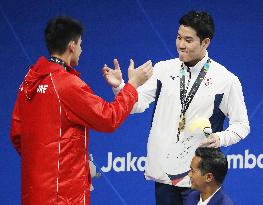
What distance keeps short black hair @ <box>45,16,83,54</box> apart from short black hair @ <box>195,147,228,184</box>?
911mm

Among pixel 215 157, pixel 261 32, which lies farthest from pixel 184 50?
pixel 261 32

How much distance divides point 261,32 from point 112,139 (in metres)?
1.46

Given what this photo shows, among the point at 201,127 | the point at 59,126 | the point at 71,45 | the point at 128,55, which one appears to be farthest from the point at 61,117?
the point at 128,55

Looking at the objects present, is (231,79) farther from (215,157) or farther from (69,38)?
(69,38)

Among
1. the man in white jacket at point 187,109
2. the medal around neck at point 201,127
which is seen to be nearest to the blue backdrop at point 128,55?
the man in white jacket at point 187,109

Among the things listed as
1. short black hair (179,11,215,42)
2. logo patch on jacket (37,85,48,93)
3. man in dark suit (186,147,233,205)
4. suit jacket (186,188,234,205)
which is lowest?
suit jacket (186,188,234,205)

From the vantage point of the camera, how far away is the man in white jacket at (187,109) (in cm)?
367

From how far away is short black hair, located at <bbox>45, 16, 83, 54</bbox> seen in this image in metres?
3.17

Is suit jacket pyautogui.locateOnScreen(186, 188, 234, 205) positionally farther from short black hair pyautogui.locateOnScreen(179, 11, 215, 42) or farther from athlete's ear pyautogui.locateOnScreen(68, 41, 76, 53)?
athlete's ear pyautogui.locateOnScreen(68, 41, 76, 53)

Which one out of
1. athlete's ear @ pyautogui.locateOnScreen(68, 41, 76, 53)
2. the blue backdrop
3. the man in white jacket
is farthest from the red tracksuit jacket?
the blue backdrop

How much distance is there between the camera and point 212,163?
351 centimetres

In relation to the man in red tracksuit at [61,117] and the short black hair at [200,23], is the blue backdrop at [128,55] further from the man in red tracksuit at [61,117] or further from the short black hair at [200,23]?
the man in red tracksuit at [61,117]

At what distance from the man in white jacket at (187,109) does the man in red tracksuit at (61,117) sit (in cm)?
48

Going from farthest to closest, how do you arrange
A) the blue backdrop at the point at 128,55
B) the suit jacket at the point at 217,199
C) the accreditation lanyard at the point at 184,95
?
the blue backdrop at the point at 128,55 < the accreditation lanyard at the point at 184,95 < the suit jacket at the point at 217,199
